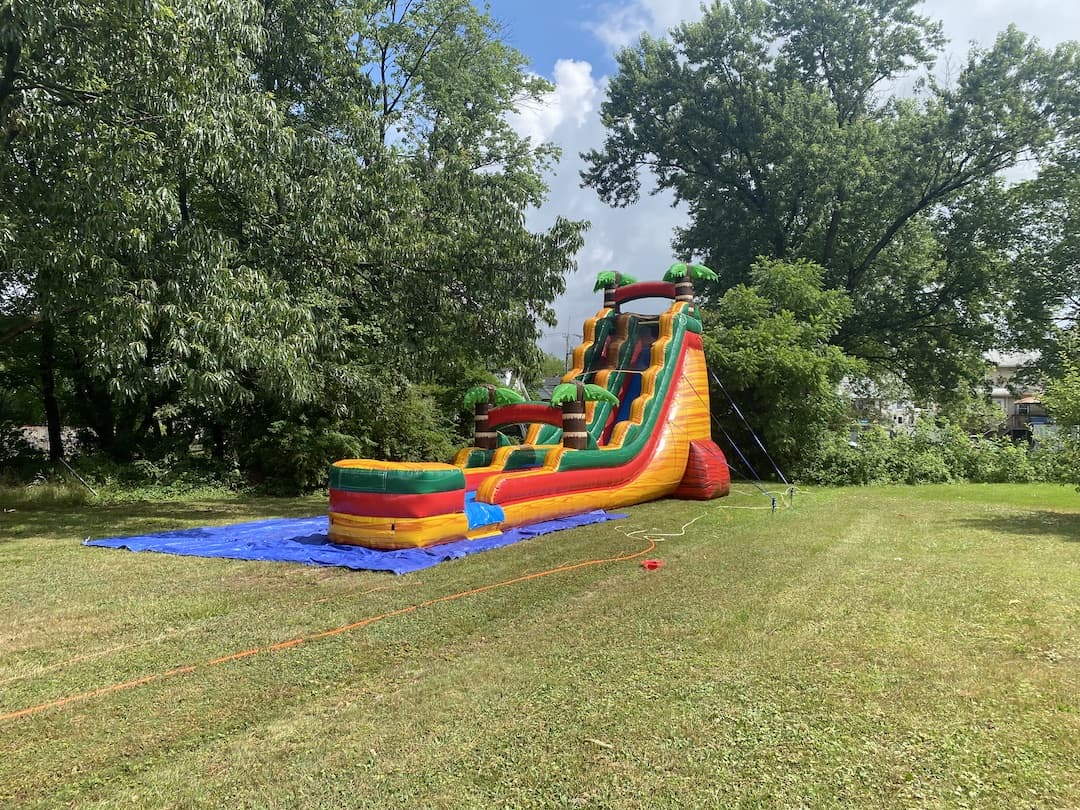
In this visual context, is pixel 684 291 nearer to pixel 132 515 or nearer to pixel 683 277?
pixel 683 277

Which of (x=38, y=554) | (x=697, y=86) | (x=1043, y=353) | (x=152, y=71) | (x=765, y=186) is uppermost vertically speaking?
(x=697, y=86)

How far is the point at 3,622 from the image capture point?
4.28m

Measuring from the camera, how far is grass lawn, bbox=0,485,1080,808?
238 centimetres

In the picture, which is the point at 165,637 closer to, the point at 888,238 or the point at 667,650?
the point at 667,650

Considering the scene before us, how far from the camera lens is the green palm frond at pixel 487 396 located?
948 cm

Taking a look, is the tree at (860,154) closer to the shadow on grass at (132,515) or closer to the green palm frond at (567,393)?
the green palm frond at (567,393)

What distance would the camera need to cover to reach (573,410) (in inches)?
366

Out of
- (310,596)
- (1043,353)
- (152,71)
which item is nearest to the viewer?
(310,596)

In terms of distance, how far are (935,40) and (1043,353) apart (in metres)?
10.6

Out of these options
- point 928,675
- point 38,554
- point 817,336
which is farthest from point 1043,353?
A: point 38,554

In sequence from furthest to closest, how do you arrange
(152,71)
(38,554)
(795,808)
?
(152,71)
(38,554)
(795,808)

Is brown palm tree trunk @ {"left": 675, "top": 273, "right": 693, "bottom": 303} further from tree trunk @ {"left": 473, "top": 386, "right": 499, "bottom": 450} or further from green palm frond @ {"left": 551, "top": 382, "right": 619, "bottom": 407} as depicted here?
tree trunk @ {"left": 473, "top": 386, "right": 499, "bottom": 450}

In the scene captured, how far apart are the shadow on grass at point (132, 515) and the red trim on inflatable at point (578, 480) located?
368cm

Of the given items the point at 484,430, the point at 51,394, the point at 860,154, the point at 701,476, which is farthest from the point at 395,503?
the point at 860,154
